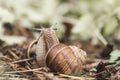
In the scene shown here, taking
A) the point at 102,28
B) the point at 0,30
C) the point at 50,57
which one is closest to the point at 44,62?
the point at 50,57

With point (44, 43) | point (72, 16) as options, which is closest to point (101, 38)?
point (72, 16)

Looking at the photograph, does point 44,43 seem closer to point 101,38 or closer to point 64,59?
point 64,59

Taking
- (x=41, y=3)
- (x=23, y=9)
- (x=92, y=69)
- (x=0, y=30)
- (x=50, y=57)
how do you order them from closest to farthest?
(x=50, y=57) → (x=92, y=69) → (x=0, y=30) → (x=23, y=9) → (x=41, y=3)

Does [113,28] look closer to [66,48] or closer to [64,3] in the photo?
[64,3]

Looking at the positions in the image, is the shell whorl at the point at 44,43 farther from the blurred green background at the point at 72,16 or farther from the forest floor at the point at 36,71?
the blurred green background at the point at 72,16

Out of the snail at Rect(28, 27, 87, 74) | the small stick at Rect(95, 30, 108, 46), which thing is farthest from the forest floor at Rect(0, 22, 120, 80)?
the small stick at Rect(95, 30, 108, 46)

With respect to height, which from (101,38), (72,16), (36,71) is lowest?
(36,71)
